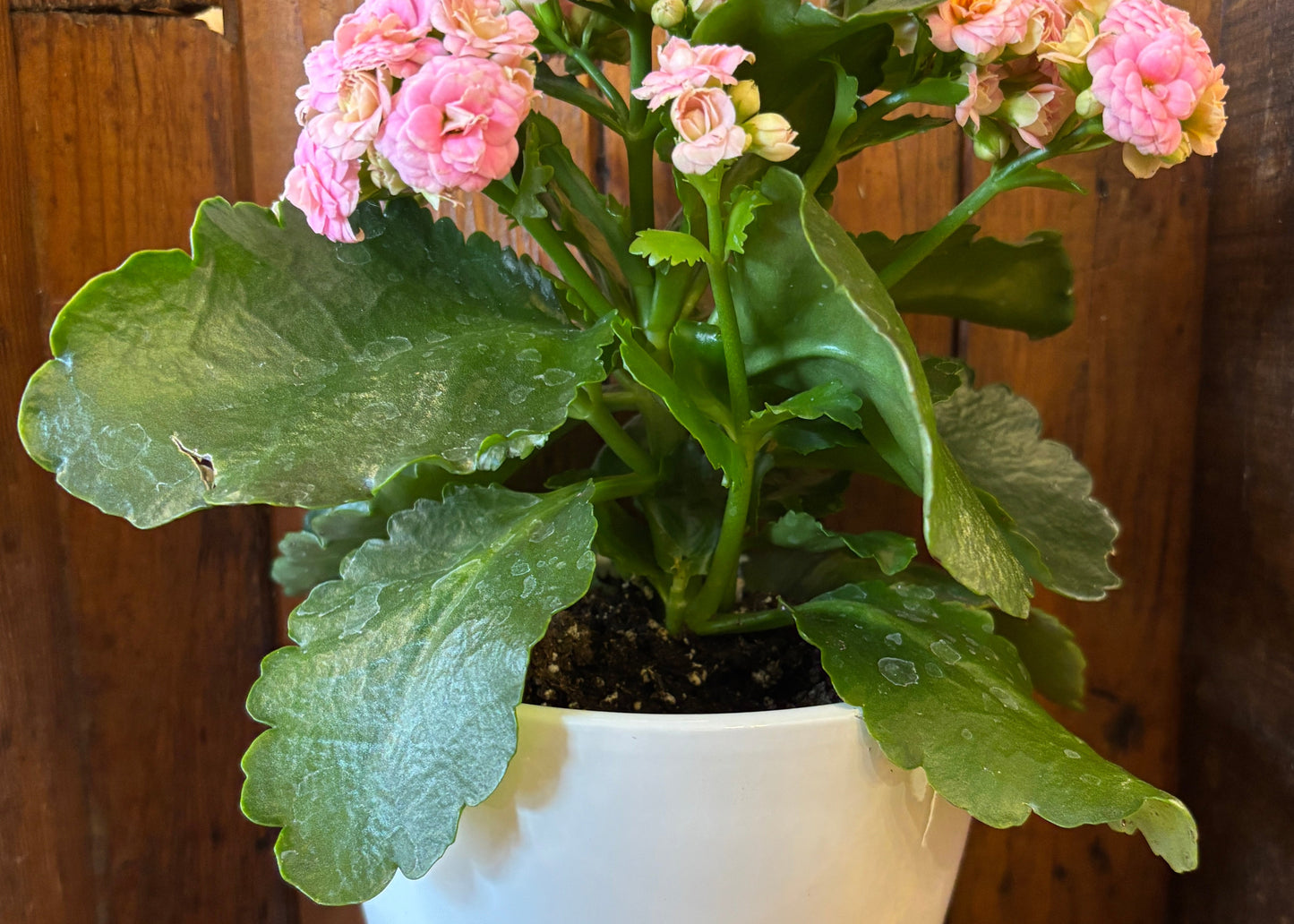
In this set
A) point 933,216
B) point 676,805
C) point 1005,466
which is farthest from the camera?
point 933,216

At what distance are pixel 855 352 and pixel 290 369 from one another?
27 cm

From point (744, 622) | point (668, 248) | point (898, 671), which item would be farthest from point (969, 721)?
point (668, 248)

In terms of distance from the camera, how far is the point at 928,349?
803 mm

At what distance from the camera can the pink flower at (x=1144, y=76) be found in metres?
0.43

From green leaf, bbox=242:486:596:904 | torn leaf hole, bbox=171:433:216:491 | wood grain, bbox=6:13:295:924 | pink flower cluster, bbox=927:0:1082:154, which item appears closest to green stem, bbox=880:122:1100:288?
pink flower cluster, bbox=927:0:1082:154

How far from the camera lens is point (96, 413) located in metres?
0.43

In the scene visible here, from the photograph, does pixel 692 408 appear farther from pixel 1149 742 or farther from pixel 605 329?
pixel 1149 742

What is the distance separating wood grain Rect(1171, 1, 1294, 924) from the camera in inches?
26.1

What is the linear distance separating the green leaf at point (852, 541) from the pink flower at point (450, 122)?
255 millimetres

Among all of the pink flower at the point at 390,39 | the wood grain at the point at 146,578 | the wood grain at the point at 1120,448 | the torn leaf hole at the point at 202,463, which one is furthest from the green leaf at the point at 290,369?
the wood grain at the point at 1120,448

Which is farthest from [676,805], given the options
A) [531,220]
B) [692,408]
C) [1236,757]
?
[1236,757]

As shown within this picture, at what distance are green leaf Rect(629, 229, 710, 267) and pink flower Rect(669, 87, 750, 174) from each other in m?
0.03

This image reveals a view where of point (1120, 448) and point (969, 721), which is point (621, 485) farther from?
point (1120, 448)

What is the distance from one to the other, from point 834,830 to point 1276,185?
0.56 metres
